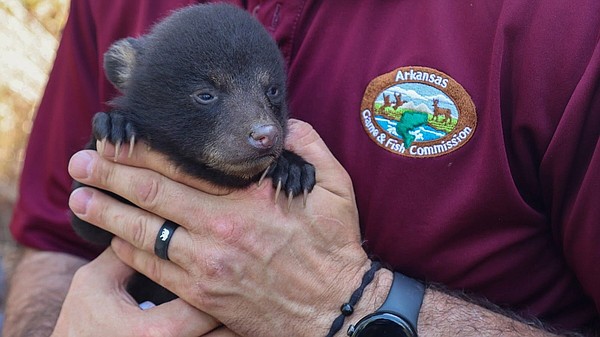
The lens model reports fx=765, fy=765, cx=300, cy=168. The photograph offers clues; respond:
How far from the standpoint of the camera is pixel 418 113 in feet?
7.34

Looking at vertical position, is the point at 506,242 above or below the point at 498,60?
below

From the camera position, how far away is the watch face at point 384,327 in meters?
2.22

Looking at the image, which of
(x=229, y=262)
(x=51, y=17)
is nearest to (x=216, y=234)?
(x=229, y=262)

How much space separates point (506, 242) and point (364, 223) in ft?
1.44

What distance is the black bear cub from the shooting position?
2.35 metres

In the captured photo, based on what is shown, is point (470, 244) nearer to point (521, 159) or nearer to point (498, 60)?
point (521, 159)

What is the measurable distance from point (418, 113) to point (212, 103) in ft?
2.11

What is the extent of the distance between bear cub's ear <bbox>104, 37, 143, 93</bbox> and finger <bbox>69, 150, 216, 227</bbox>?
33cm

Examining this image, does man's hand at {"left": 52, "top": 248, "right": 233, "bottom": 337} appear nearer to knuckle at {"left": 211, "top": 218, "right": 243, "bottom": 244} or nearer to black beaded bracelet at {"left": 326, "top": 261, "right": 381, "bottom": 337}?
knuckle at {"left": 211, "top": 218, "right": 243, "bottom": 244}

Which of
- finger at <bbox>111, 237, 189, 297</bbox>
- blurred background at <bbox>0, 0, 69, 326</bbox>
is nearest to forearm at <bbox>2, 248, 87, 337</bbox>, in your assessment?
finger at <bbox>111, 237, 189, 297</bbox>

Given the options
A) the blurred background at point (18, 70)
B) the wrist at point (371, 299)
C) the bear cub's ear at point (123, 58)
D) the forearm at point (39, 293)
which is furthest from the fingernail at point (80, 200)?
the blurred background at point (18, 70)

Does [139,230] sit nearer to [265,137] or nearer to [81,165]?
[81,165]

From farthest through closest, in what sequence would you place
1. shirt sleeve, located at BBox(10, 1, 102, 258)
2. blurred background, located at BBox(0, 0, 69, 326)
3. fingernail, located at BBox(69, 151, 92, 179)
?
1. blurred background, located at BBox(0, 0, 69, 326)
2. shirt sleeve, located at BBox(10, 1, 102, 258)
3. fingernail, located at BBox(69, 151, 92, 179)

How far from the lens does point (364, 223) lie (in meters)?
2.43
